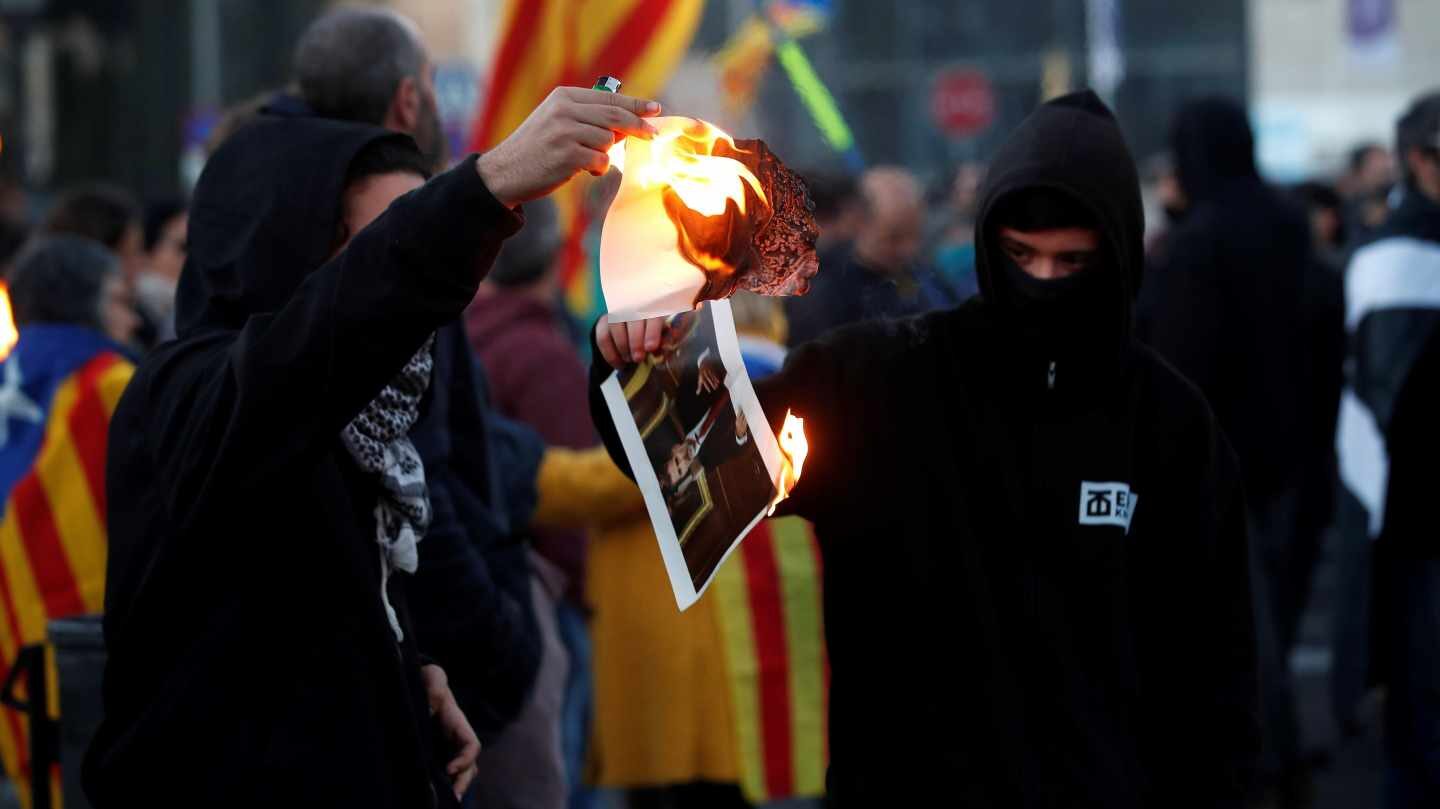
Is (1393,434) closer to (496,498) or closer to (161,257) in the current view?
(496,498)

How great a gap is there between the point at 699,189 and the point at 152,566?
82 centimetres

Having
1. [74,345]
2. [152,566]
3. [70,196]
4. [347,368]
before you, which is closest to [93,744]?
[152,566]

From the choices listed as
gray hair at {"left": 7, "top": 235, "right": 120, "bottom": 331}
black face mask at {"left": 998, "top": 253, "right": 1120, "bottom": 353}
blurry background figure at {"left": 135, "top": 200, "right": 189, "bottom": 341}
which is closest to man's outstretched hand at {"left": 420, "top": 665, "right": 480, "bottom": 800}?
black face mask at {"left": 998, "top": 253, "right": 1120, "bottom": 353}

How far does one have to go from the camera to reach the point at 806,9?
42.3 ft

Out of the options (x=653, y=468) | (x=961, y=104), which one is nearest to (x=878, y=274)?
(x=653, y=468)

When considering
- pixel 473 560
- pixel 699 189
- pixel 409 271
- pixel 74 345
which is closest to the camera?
pixel 409 271

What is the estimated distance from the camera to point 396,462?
2693mm

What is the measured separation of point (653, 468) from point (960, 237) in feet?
25.4

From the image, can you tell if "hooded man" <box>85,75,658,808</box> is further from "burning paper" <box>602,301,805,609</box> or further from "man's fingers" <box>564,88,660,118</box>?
"burning paper" <box>602,301,805,609</box>

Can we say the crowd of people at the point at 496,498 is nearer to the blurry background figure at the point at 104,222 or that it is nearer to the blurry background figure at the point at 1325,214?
the blurry background figure at the point at 104,222

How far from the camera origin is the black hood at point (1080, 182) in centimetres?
304

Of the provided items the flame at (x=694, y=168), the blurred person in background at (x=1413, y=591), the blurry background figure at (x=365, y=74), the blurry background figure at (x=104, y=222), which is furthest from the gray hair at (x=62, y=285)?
the blurred person in background at (x=1413, y=591)

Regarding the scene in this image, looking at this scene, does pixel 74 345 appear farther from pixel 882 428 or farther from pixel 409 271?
pixel 409 271

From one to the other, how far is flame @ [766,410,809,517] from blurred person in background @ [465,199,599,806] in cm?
260
